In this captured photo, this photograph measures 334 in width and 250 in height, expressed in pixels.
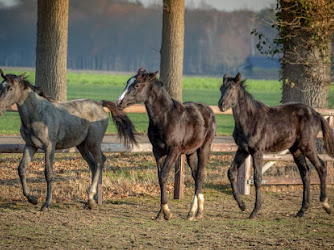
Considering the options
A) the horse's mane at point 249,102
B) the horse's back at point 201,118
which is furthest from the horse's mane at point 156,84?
the horse's mane at point 249,102

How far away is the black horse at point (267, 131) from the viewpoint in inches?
347

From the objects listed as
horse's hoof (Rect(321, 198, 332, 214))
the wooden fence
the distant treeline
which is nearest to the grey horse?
the wooden fence

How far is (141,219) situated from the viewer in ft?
27.8

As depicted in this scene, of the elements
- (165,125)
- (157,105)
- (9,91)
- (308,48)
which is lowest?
(165,125)

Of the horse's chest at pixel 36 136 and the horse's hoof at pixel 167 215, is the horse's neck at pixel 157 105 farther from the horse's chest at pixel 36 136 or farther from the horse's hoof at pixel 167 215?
the horse's chest at pixel 36 136

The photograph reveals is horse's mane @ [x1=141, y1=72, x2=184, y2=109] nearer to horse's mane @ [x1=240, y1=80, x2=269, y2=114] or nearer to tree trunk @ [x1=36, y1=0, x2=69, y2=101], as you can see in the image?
horse's mane @ [x1=240, y1=80, x2=269, y2=114]

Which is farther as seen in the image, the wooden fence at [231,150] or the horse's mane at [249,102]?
the wooden fence at [231,150]

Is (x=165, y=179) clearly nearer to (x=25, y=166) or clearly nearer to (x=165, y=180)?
(x=165, y=180)

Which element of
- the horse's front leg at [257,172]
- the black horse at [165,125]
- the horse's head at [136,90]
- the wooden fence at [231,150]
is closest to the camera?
the horse's head at [136,90]

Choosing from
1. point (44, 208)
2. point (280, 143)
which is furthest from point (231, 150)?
point (44, 208)

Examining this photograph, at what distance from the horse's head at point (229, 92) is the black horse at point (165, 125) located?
609mm

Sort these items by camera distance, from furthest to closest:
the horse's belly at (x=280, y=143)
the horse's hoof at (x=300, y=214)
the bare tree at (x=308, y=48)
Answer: the bare tree at (x=308, y=48) → the horse's belly at (x=280, y=143) → the horse's hoof at (x=300, y=214)

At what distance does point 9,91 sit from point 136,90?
5.92ft

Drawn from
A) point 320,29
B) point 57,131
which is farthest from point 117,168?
point 320,29
